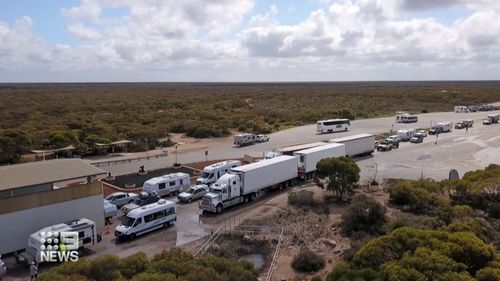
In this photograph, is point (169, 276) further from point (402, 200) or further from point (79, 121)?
point (79, 121)

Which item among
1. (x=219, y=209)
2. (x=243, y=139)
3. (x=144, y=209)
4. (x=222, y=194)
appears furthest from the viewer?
(x=243, y=139)

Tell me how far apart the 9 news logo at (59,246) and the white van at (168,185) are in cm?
1201

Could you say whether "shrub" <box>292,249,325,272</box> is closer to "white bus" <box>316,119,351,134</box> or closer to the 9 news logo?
the 9 news logo

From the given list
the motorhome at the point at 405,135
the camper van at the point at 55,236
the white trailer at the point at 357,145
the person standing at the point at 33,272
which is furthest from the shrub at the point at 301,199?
the motorhome at the point at 405,135

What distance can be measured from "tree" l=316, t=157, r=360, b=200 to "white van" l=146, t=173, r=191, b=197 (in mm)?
11992

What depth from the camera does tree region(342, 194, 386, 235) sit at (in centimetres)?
2775

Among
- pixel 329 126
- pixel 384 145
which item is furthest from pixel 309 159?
pixel 329 126

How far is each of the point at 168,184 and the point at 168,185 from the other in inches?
3.7

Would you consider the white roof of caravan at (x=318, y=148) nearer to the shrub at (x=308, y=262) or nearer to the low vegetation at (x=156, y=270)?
the shrub at (x=308, y=262)

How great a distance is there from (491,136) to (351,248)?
55.0m

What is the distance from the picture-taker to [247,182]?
34375 mm

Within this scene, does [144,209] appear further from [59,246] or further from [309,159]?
[309,159]

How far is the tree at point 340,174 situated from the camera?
34562mm

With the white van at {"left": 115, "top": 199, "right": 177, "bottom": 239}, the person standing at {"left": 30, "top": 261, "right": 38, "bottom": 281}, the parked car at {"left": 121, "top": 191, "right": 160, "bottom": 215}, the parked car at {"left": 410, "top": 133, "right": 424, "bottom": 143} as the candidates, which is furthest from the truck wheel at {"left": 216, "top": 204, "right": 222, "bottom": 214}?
the parked car at {"left": 410, "top": 133, "right": 424, "bottom": 143}
